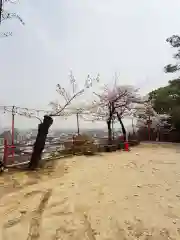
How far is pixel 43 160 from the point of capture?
8.27 meters

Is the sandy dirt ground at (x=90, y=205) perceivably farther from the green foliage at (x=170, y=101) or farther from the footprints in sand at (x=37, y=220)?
the green foliage at (x=170, y=101)

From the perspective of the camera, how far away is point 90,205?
4305 mm

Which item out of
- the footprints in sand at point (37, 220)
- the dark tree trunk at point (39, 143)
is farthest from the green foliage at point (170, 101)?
the footprints in sand at point (37, 220)

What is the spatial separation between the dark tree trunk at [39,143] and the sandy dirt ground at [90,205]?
71 centimetres

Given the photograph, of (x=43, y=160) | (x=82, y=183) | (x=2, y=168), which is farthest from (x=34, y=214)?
(x=43, y=160)

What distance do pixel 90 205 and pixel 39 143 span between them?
3565 millimetres

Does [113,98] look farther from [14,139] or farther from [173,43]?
[14,139]

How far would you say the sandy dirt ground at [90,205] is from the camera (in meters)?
3.38

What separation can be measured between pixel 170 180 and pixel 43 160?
4213 mm

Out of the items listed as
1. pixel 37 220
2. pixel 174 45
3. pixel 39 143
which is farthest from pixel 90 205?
pixel 174 45

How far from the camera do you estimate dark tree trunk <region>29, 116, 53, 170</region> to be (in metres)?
7.34

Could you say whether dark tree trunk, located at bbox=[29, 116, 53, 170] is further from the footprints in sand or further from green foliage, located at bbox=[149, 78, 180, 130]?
green foliage, located at bbox=[149, 78, 180, 130]

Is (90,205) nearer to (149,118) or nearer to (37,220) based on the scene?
(37,220)

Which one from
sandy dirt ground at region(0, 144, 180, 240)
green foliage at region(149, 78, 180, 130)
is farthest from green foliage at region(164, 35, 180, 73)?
sandy dirt ground at region(0, 144, 180, 240)
